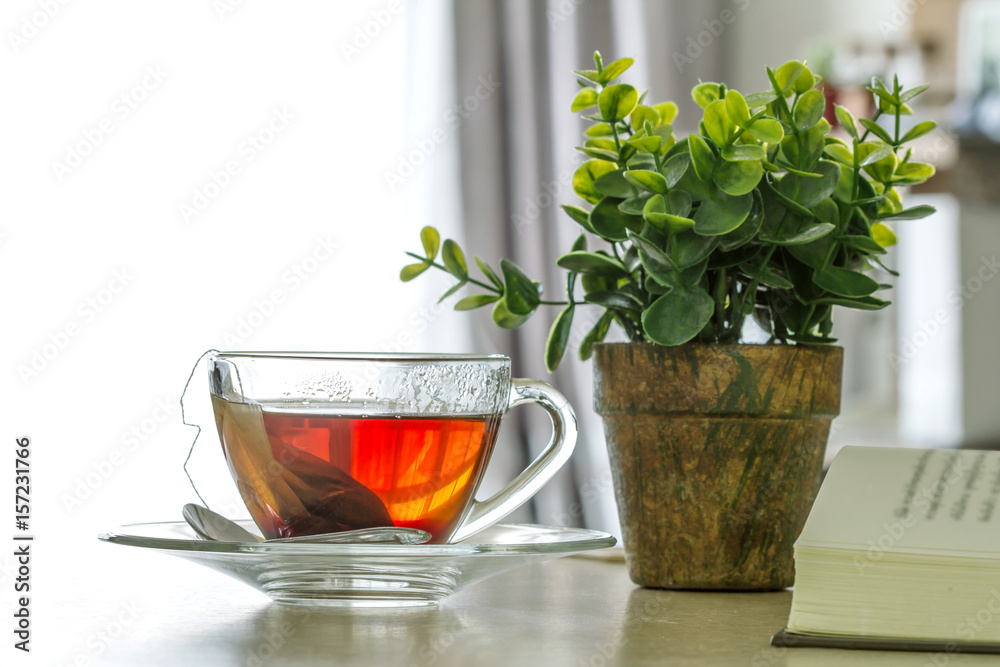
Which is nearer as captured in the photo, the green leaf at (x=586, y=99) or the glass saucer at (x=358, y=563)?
the glass saucer at (x=358, y=563)

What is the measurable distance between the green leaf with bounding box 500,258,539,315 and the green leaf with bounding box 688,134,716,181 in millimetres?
167

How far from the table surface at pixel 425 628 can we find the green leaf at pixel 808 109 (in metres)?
0.28

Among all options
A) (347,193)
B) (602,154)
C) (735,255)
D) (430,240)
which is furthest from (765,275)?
(347,193)

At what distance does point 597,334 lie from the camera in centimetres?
69

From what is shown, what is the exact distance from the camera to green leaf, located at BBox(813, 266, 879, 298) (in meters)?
0.58

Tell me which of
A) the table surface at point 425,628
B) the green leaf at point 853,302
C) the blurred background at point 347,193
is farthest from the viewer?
the blurred background at point 347,193

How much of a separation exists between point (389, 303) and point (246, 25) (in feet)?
2.12

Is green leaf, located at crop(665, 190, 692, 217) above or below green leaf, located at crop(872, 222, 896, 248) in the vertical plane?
above

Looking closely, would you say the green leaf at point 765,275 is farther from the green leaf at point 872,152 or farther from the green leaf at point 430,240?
the green leaf at point 430,240

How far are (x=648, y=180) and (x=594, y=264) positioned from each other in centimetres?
9

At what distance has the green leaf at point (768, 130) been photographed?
524 millimetres

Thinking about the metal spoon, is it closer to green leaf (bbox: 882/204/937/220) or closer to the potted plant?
the potted plant

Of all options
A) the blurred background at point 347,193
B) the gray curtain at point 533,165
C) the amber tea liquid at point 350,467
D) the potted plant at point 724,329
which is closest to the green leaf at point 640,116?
the potted plant at point 724,329

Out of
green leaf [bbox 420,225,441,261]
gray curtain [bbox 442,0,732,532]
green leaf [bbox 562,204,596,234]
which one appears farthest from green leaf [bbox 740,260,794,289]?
gray curtain [bbox 442,0,732,532]
